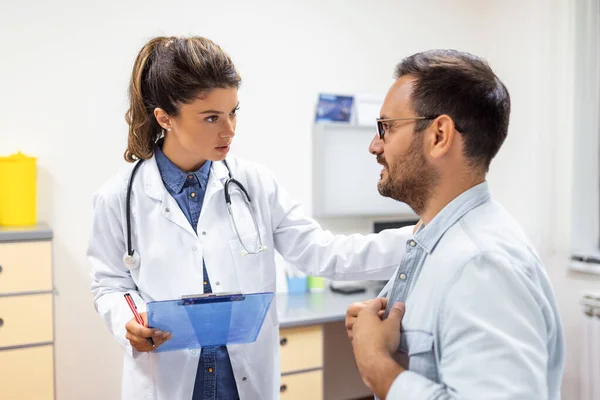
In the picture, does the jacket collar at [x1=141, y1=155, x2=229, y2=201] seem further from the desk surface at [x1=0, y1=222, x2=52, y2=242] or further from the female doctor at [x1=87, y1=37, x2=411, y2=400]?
the desk surface at [x1=0, y1=222, x2=52, y2=242]

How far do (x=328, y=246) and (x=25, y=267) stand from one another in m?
1.20

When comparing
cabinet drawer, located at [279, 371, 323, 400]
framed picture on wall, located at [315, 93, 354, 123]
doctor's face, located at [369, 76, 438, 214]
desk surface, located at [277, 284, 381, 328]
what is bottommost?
cabinet drawer, located at [279, 371, 323, 400]

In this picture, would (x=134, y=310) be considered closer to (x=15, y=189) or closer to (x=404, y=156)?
(x=404, y=156)

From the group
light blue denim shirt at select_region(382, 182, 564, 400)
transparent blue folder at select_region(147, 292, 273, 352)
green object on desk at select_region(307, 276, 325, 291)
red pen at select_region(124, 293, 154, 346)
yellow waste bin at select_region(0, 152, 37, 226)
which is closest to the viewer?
light blue denim shirt at select_region(382, 182, 564, 400)

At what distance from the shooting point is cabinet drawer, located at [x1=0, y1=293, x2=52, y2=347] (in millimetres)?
1990

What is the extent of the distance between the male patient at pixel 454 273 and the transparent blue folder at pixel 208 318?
243mm

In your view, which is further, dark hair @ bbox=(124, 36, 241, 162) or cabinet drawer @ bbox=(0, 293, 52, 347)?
cabinet drawer @ bbox=(0, 293, 52, 347)

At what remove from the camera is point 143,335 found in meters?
1.18

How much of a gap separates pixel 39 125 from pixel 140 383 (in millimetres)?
1428

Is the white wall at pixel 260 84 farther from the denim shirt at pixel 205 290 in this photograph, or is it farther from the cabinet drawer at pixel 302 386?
the denim shirt at pixel 205 290

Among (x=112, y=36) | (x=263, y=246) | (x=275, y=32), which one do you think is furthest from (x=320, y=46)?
(x=263, y=246)

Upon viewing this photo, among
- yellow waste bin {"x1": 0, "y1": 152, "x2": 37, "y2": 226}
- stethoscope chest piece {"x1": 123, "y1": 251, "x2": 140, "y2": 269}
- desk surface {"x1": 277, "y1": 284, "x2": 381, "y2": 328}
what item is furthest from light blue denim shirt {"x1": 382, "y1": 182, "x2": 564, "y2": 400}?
yellow waste bin {"x1": 0, "y1": 152, "x2": 37, "y2": 226}

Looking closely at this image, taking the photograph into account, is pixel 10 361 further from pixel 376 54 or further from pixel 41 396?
pixel 376 54

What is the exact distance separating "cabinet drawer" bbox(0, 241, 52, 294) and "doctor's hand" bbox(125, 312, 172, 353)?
99 cm
